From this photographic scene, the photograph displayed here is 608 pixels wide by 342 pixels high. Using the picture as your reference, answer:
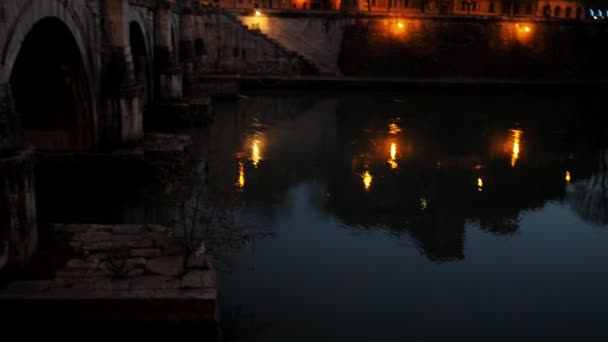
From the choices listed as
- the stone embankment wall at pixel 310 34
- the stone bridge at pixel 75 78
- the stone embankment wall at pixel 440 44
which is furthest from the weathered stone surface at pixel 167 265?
the stone embankment wall at pixel 310 34

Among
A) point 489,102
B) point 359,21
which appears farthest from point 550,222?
point 359,21

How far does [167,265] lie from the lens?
28.0 feet

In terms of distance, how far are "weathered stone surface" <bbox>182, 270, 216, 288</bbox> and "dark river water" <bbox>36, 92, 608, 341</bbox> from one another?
1199mm

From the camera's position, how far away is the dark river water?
32.1ft

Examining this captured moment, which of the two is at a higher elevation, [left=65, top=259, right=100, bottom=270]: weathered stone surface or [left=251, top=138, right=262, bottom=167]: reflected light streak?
[left=65, top=259, right=100, bottom=270]: weathered stone surface

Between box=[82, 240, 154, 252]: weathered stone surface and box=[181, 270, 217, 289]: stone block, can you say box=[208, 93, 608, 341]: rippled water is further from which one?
box=[82, 240, 154, 252]: weathered stone surface

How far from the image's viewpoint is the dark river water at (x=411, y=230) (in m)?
9.78

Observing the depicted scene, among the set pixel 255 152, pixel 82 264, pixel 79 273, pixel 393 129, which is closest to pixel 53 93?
pixel 82 264

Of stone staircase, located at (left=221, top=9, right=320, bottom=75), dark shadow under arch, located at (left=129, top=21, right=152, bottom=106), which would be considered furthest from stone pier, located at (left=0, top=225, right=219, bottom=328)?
stone staircase, located at (left=221, top=9, right=320, bottom=75)

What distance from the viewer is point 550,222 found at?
15180mm

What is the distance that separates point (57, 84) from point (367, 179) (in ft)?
28.2

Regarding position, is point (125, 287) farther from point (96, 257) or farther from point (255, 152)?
point (255, 152)

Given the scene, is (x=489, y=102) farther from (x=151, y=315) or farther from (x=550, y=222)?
(x=151, y=315)

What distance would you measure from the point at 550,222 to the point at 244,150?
34.1ft
